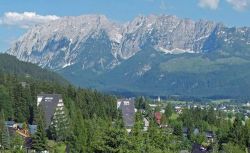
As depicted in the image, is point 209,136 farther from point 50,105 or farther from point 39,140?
point 39,140

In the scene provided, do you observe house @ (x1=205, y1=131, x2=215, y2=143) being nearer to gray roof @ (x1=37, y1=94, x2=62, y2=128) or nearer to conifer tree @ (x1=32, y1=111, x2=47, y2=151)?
gray roof @ (x1=37, y1=94, x2=62, y2=128)

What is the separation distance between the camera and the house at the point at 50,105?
366ft

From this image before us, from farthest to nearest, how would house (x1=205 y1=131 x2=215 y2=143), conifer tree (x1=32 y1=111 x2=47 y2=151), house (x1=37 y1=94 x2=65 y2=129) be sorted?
house (x1=205 y1=131 x2=215 y2=143) → house (x1=37 y1=94 x2=65 y2=129) → conifer tree (x1=32 y1=111 x2=47 y2=151)

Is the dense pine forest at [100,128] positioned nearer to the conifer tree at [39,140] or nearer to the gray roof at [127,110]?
the conifer tree at [39,140]

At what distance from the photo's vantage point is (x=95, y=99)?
449 ft

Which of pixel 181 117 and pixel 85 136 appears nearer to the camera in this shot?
pixel 85 136

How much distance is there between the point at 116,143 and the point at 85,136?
42.7m

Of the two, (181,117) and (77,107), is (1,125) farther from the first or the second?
(181,117)

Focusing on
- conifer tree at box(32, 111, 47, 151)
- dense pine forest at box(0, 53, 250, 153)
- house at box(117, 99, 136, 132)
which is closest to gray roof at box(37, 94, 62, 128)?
dense pine forest at box(0, 53, 250, 153)

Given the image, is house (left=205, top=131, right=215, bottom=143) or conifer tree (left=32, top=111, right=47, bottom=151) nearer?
conifer tree (left=32, top=111, right=47, bottom=151)

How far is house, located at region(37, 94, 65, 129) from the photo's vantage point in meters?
112

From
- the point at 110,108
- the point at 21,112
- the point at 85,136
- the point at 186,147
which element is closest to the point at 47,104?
the point at 21,112

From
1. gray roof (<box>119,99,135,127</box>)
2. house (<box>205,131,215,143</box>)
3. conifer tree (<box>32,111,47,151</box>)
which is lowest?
house (<box>205,131,215,143</box>)

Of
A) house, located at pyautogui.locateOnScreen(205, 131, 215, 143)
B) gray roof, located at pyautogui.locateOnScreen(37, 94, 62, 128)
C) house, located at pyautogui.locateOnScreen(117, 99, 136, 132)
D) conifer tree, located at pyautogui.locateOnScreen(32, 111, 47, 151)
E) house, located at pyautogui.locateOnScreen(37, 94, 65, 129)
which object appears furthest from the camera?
house, located at pyautogui.locateOnScreen(117, 99, 136, 132)
